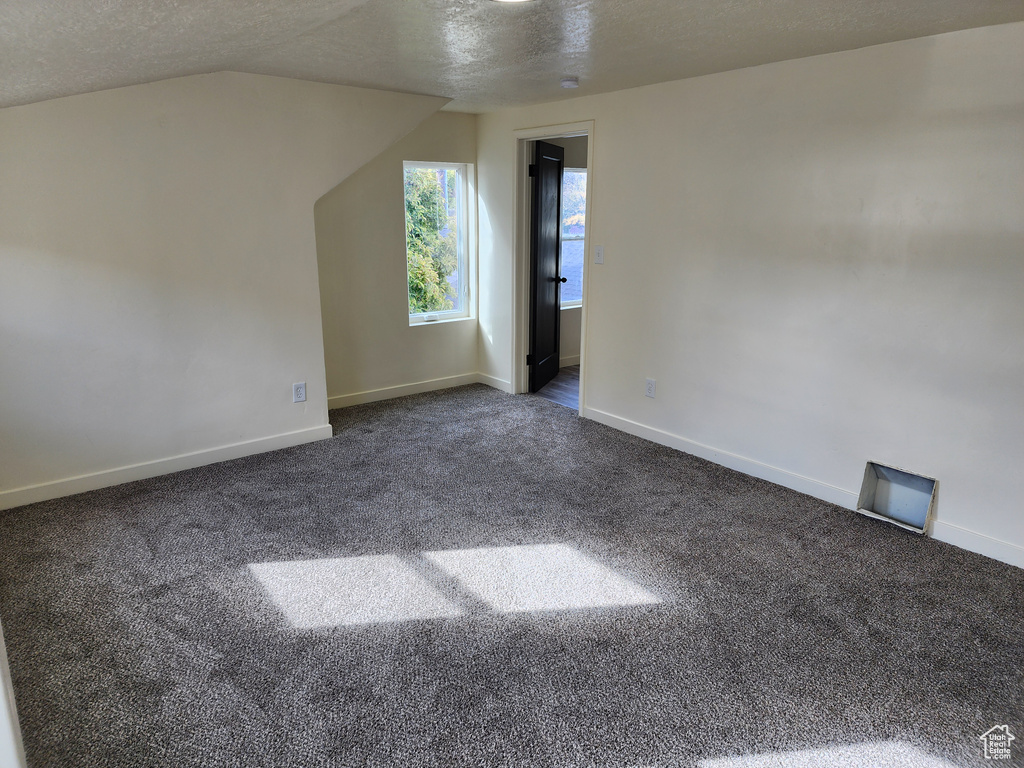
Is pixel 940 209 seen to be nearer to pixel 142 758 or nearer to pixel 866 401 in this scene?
pixel 866 401

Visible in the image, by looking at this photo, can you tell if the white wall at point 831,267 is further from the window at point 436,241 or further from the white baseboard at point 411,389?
the white baseboard at point 411,389

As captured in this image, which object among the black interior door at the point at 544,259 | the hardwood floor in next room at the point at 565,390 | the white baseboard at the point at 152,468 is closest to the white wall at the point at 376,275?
the black interior door at the point at 544,259

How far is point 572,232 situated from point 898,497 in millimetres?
3987

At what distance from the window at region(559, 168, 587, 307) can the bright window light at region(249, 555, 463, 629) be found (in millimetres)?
3872

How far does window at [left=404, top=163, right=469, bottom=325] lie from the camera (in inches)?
206

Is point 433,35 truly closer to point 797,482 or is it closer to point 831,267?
point 831,267

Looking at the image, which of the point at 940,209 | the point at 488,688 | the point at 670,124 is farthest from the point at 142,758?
the point at 670,124

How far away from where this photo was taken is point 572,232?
6.36 meters

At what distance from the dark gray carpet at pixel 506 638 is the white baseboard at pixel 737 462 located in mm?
78

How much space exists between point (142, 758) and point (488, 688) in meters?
1.01

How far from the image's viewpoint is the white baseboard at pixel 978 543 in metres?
2.85

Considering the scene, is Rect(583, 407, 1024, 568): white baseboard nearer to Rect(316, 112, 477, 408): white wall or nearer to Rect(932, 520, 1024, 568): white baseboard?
Rect(932, 520, 1024, 568): white baseboard

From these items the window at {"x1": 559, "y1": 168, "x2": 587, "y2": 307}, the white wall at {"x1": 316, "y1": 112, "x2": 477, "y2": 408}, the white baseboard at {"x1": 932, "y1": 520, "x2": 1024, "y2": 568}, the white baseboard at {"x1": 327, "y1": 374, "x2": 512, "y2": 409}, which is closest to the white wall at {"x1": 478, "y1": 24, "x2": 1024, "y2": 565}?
the white baseboard at {"x1": 932, "y1": 520, "x2": 1024, "y2": 568}

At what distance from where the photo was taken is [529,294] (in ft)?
17.5
